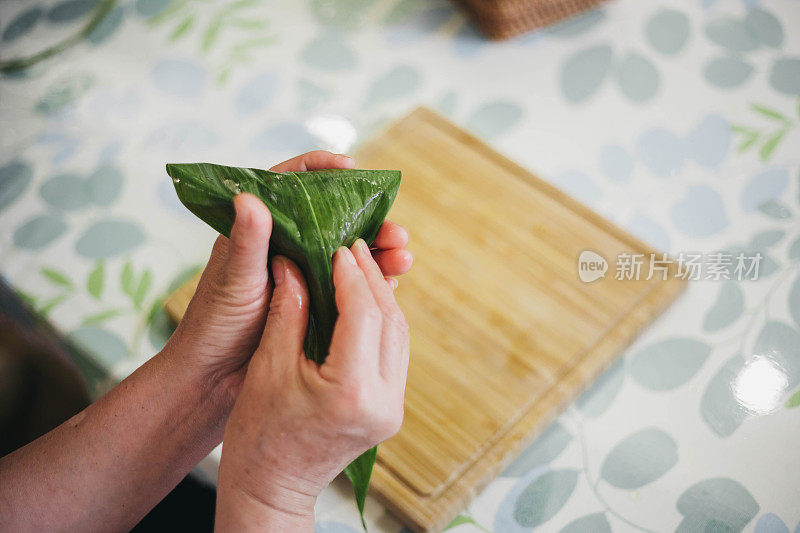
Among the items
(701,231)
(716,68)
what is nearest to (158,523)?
(701,231)

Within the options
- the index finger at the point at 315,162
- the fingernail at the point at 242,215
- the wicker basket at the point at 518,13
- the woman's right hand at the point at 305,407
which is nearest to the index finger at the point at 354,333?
the woman's right hand at the point at 305,407

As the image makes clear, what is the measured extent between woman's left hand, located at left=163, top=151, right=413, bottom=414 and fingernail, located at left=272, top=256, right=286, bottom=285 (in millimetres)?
11

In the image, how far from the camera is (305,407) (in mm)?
598

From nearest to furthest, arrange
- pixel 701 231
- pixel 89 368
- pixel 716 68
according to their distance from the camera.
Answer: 1. pixel 89 368
2. pixel 701 231
3. pixel 716 68

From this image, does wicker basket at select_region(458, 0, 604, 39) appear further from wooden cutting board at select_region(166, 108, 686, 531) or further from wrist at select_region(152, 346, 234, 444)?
wrist at select_region(152, 346, 234, 444)

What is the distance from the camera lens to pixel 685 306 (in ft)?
3.20

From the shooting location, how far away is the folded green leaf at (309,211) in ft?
2.18

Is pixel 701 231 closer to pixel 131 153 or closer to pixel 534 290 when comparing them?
pixel 534 290

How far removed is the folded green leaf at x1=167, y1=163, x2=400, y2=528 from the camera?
26.2 inches

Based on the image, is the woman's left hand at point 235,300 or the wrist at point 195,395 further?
the wrist at point 195,395

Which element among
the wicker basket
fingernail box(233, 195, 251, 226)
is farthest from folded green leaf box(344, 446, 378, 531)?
the wicker basket

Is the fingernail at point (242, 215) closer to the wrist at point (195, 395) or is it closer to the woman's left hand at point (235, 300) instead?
the woman's left hand at point (235, 300)

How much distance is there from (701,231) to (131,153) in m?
0.92

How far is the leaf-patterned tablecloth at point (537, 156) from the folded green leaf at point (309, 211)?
0.82ft
